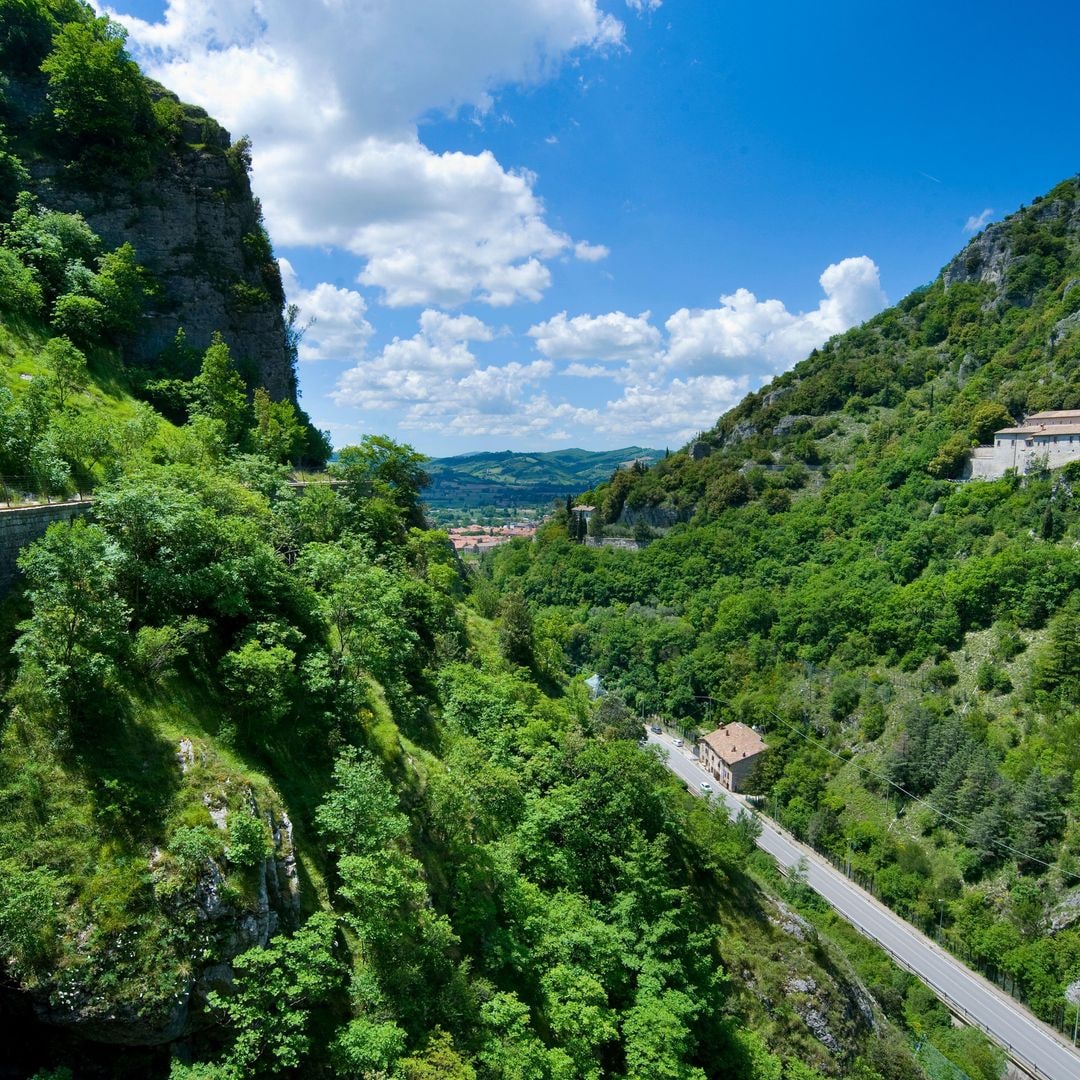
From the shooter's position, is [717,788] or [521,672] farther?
[717,788]

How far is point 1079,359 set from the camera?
72.8 m

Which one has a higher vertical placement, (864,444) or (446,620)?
(864,444)

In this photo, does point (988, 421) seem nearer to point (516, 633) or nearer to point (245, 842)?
point (516, 633)

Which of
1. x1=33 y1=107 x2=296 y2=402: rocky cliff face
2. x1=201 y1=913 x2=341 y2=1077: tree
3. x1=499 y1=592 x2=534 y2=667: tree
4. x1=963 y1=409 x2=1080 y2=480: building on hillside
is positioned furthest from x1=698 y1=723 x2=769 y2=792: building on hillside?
x1=201 y1=913 x2=341 y2=1077: tree

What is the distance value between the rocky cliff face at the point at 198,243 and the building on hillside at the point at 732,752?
2019 inches

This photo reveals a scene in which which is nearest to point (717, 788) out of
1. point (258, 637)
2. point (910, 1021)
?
point (910, 1021)

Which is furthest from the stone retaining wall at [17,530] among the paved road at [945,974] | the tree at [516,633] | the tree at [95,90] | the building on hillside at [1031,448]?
the building on hillside at [1031,448]

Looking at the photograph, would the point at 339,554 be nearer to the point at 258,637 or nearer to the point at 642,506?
the point at 258,637

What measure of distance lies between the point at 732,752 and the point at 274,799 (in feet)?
185

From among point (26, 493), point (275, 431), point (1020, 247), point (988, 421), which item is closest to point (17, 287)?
point (275, 431)

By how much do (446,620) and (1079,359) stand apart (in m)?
82.5

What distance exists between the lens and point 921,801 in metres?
49.9

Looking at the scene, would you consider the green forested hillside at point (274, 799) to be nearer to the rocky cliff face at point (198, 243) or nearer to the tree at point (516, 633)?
the rocky cliff face at point (198, 243)

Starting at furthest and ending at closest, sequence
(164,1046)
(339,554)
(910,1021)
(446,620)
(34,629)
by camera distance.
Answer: (910,1021), (446,620), (339,554), (34,629), (164,1046)
